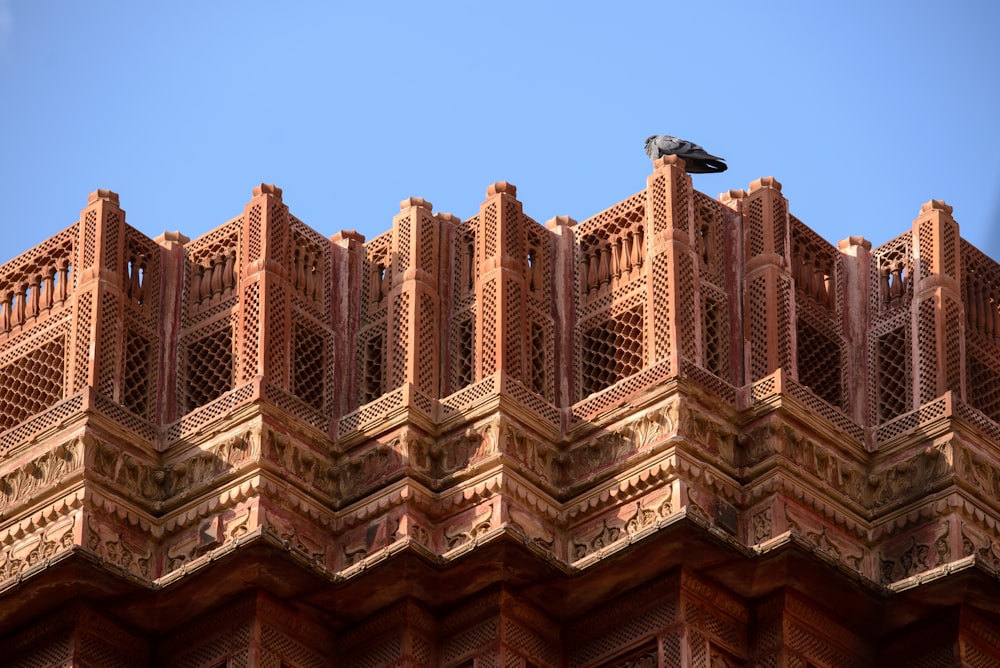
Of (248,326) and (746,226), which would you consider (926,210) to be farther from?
(248,326)

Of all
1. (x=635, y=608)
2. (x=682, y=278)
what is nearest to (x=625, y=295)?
(x=682, y=278)

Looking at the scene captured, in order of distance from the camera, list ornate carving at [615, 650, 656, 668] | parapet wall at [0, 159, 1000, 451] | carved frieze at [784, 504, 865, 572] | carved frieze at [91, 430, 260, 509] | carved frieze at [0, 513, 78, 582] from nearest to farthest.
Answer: ornate carving at [615, 650, 656, 668], carved frieze at [0, 513, 78, 582], carved frieze at [784, 504, 865, 572], carved frieze at [91, 430, 260, 509], parapet wall at [0, 159, 1000, 451]

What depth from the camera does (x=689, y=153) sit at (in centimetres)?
4531

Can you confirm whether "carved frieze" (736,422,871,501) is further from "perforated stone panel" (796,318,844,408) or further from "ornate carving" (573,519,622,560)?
"ornate carving" (573,519,622,560)

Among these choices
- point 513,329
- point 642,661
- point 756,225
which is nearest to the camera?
point 642,661

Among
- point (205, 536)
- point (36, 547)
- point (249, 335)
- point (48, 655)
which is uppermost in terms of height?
point (249, 335)

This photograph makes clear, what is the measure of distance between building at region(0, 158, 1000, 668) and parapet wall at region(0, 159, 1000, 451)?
0.04 metres

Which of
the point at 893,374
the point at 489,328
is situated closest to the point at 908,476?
the point at 893,374

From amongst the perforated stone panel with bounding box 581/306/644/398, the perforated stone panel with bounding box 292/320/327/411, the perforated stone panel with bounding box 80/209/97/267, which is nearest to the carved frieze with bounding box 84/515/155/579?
the perforated stone panel with bounding box 292/320/327/411

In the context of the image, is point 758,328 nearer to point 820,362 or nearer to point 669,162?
point 820,362

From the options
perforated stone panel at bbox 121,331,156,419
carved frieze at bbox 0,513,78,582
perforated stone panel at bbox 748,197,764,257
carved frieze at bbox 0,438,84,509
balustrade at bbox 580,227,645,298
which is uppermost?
perforated stone panel at bbox 748,197,764,257

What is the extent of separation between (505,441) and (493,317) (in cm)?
147

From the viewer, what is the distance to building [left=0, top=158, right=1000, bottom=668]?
41.7 metres

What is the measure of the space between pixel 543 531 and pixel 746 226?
4.07 meters
